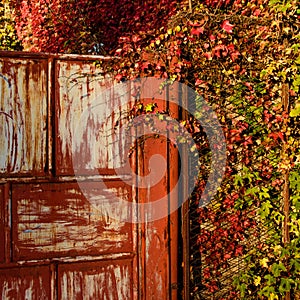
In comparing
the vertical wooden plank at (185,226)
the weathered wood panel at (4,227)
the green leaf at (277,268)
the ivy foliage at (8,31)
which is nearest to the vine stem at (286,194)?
the green leaf at (277,268)

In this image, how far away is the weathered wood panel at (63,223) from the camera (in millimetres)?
2961

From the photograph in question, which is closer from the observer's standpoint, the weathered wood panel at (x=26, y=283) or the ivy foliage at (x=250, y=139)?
the weathered wood panel at (x=26, y=283)

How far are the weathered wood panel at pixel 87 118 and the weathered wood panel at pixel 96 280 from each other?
24.9 inches

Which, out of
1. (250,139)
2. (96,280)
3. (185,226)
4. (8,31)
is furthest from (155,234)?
(8,31)

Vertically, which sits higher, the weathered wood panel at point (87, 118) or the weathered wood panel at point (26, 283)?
the weathered wood panel at point (87, 118)

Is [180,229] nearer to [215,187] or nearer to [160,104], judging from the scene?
[215,187]

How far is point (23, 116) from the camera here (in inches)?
117

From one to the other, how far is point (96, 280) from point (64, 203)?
57 centimetres

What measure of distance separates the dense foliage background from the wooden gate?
0.37m

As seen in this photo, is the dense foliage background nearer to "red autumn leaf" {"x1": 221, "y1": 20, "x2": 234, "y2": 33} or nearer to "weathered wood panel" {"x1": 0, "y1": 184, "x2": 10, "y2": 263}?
"red autumn leaf" {"x1": 221, "y1": 20, "x2": 234, "y2": 33}

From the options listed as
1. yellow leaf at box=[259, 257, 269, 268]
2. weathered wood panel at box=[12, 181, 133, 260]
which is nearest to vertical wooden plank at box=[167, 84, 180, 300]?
weathered wood panel at box=[12, 181, 133, 260]

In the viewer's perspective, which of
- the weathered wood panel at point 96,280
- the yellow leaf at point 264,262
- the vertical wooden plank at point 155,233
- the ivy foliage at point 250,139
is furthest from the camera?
the yellow leaf at point 264,262

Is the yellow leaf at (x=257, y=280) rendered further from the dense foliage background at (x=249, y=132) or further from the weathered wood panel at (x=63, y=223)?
the weathered wood panel at (x=63, y=223)

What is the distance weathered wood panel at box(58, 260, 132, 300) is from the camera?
10.0 feet
